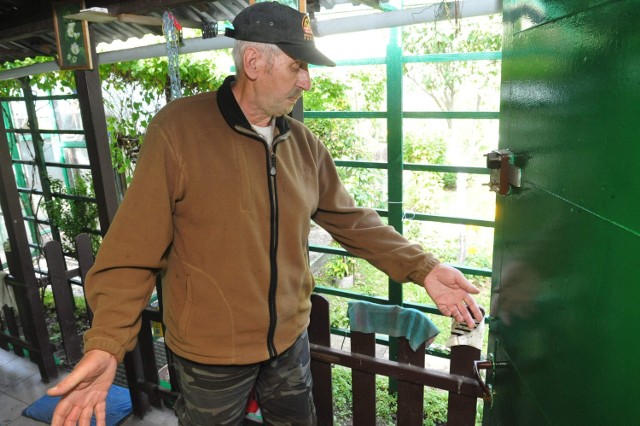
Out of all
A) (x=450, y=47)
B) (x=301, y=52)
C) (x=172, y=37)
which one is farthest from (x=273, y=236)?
(x=450, y=47)

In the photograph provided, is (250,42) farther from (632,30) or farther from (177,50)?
(177,50)

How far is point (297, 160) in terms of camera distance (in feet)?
6.04

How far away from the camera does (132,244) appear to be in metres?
1.51

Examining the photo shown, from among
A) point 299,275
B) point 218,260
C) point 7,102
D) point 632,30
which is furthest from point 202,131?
point 7,102

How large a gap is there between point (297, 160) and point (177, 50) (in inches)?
61.6

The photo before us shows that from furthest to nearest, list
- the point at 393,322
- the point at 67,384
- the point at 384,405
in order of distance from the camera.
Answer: the point at 384,405, the point at 393,322, the point at 67,384

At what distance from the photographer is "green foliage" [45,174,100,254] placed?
6.40 metres

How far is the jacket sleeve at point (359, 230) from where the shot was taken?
1.86 m

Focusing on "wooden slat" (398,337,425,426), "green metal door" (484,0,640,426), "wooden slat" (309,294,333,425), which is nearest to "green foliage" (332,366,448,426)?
"wooden slat" (309,294,333,425)

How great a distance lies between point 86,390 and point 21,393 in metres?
3.17

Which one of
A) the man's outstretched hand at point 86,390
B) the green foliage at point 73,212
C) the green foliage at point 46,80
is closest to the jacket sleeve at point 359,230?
the man's outstretched hand at point 86,390

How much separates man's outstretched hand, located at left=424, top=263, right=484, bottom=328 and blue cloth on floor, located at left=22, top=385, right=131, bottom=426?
2660mm

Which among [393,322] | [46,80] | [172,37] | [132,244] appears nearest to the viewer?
[132,244]

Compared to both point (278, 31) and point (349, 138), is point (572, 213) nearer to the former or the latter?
point (278, 31)
